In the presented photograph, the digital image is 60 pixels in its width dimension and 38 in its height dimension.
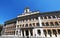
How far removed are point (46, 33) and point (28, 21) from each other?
1199cm

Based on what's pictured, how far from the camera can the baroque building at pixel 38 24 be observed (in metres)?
36.8

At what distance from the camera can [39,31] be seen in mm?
39250

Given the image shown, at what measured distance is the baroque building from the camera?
1447 inches

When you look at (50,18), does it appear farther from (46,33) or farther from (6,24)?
(6,24)

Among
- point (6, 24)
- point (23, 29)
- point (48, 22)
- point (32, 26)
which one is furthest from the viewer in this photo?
point (6, 24)

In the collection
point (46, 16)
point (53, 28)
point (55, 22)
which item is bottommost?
point (53, 28)

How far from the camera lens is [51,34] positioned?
36000 mm

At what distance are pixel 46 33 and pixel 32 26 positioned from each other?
25.4 ft

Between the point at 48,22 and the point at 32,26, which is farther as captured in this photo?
the point at 32,26

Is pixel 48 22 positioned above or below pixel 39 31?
above

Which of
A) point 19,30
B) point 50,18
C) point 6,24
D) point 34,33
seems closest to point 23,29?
point 19,30

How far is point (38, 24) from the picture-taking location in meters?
40.9

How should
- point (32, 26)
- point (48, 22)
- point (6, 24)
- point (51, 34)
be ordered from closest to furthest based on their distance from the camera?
point (51, 34)
point (48, 22)
point (32, 26)
point (6, 24)

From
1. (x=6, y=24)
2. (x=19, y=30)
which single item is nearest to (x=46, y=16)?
(x=19, y=30)
